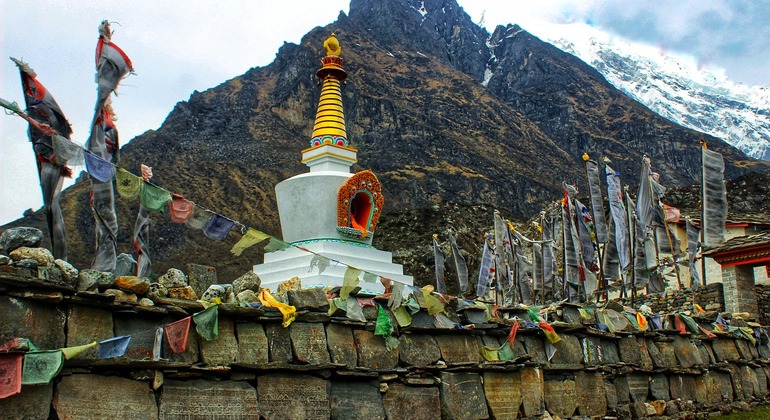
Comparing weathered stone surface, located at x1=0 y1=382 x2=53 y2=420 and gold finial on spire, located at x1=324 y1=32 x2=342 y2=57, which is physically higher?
gold finial on spire, located at x1=324 y1=32 x2=342 y2=57

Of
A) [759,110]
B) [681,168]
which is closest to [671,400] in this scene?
[681,168]

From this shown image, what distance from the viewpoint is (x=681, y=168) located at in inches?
4402

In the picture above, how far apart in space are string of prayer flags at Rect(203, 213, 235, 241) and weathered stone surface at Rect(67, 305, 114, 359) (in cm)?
194

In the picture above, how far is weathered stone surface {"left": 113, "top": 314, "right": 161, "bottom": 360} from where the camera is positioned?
6348 mm

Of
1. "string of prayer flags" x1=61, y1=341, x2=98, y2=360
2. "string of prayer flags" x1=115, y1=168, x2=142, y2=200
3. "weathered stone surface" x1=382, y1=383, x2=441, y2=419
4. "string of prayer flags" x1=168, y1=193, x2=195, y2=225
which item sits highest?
"string of prayer flags" x1=115, y1=168, x2=142, y2=200

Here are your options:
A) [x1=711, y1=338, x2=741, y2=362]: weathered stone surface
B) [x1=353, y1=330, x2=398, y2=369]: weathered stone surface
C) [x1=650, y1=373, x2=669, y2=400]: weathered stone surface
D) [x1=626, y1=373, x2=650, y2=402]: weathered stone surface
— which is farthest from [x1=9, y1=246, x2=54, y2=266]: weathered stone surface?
[x1=711, y1=338, x2=741, y2=362]: weathered stone surface

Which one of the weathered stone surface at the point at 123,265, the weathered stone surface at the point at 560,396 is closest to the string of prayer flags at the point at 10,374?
the weathered stone surface at the point at 123,265

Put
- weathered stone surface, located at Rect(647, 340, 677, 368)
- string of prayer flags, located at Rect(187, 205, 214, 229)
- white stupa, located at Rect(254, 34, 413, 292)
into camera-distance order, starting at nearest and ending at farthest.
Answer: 1. string of prayer flags, located at Rect(187, 205, 214, 229)
2. weathered stone surface, located at Rect(647, 340, 677, 368)
3. white stupa, located at Rect(254, 34, 413, 292)

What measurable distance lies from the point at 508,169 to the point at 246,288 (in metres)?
88.3

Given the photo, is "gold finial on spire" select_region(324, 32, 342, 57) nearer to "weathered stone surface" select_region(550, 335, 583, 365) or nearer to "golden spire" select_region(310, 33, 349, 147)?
"golden spire" select_region(310, 33, 349, 147)

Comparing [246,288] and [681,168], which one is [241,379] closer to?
[246,288]

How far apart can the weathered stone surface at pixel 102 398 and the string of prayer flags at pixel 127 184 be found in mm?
2142

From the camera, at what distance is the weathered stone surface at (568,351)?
394 inches

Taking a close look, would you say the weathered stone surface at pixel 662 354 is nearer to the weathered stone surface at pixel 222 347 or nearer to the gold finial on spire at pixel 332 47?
the weathered stone surface at pixel 222 347
